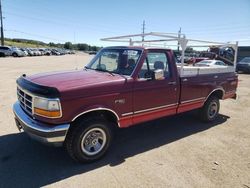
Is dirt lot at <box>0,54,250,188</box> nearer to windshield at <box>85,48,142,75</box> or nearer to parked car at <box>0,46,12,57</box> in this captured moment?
windshield at <box>85,48,142,75</box>

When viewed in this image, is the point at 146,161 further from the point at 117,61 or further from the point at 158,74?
the point at 117,61

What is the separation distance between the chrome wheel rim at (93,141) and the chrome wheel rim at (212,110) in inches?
139

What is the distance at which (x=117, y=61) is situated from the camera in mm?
4848

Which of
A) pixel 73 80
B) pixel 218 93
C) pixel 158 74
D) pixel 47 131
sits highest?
pixel 158 74

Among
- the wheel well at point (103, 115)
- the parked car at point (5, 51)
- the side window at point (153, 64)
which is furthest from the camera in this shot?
the parked car at point (5, 51)

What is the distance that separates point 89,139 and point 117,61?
5.76 ft

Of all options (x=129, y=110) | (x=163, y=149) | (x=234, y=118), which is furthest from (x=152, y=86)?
(x=234, y=118)

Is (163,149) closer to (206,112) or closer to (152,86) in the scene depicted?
(152,86)

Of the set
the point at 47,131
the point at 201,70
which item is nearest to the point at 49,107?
the point at 47,131

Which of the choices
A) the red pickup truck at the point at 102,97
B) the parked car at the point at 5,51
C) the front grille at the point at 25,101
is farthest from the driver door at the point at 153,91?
the parked car at the point at 5,51

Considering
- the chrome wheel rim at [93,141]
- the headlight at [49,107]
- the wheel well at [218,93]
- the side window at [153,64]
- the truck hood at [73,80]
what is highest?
the side window at [153,64]

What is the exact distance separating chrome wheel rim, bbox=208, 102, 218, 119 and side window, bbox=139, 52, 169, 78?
84.1 inches

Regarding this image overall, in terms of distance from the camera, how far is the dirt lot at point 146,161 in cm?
351

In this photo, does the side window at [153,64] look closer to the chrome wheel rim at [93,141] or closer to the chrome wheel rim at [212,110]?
the chrome wheel rim at [93,141]
